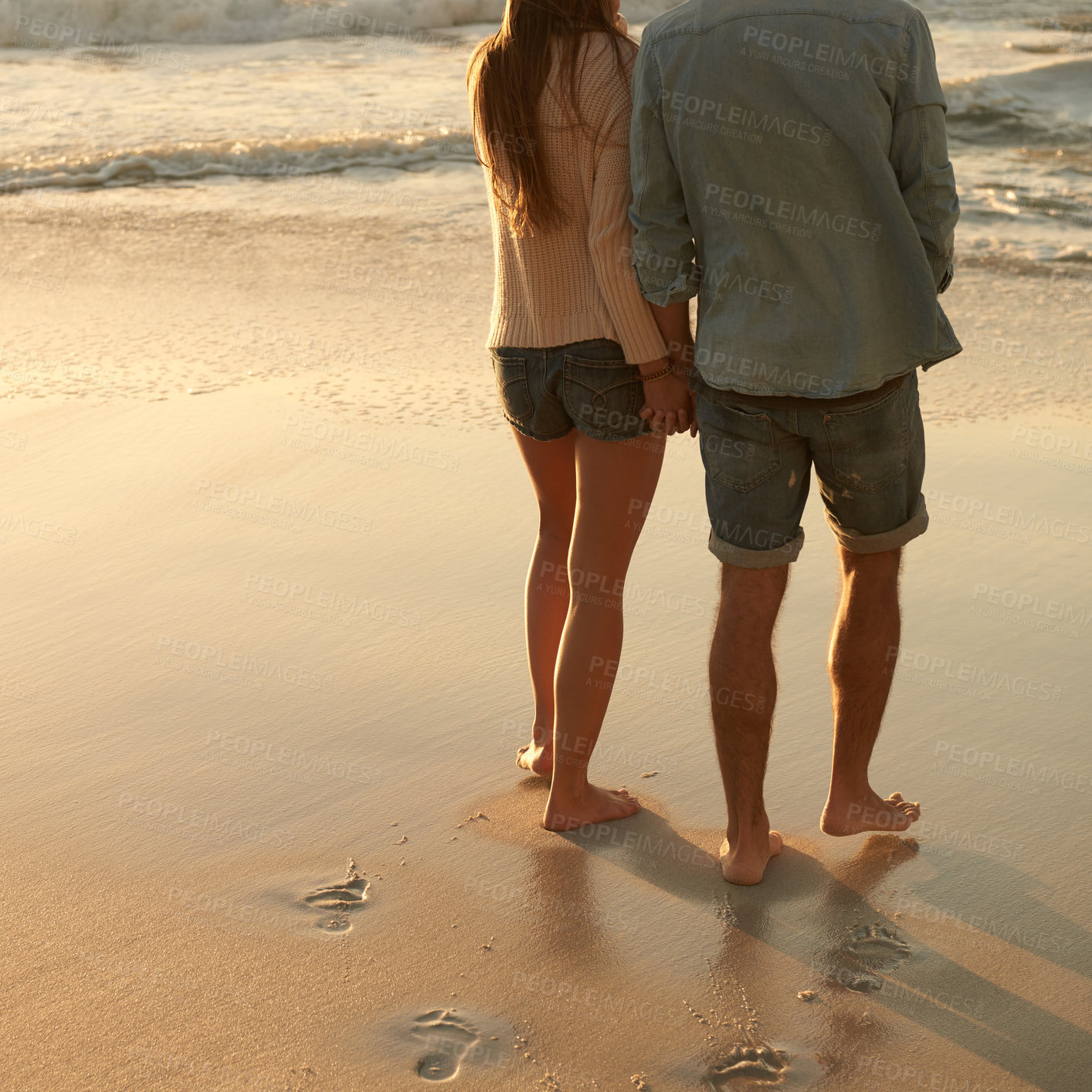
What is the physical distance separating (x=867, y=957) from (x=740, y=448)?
891mm

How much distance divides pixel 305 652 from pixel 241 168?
6922 millimetres

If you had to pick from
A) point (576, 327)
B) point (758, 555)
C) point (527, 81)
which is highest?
point (527, 81)

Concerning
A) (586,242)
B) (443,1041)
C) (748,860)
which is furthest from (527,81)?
(443,1041)

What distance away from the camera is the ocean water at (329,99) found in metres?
8.28

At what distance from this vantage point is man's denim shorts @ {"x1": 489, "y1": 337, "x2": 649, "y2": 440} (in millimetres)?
2258

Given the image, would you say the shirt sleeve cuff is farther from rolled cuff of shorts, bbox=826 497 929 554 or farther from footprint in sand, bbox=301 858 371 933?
footprint in sand, bbox=301 858 371 933

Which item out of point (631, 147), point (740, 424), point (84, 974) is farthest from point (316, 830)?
point (631, 147)

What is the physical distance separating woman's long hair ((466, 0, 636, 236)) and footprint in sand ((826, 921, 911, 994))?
54.1 inches

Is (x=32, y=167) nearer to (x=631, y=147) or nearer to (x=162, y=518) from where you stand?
(x=162, y=518)

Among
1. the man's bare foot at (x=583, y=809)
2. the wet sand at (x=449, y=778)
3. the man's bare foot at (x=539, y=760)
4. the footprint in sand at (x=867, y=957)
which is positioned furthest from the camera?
the man's bare foot at (x=539, y=760)

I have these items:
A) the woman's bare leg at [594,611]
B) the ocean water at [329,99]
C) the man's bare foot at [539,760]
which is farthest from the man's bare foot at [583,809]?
the ocean water at [329,99]

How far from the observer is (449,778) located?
2.61 metres

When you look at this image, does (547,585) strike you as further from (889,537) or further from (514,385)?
(889,537)

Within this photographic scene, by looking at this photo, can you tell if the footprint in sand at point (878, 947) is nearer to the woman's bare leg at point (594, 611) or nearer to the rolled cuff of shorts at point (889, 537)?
the woman's bare leg at point (594, 611)
